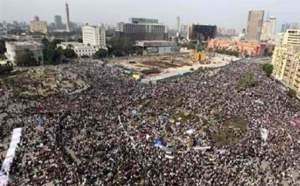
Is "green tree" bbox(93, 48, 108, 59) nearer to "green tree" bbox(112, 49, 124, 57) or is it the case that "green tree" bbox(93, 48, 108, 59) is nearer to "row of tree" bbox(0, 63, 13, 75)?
"green tree" bbox(112, 49, 124, 57)

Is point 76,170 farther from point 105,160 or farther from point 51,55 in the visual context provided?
point 51,55

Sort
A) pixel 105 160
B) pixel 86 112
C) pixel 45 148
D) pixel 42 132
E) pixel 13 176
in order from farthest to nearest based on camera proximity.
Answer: pixel 86 112 → pixel 42 132 → pixel 45 148 → pixel 105 160 → pixel 13 176

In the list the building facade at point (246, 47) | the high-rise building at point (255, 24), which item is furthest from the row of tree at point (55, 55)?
the high-rise building at point (255, 24)

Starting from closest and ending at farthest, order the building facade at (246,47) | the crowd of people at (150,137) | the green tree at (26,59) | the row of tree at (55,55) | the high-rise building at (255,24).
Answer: the crowd of people at (150,137)
the green tree at (26,59)
the row of tree at (55,55)
the building facade at (246,47)
the high-rise building at (255,24)

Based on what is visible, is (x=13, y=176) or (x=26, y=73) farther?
(x=26, y=73)

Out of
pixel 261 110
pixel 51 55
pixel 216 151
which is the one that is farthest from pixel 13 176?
pixel 51 55

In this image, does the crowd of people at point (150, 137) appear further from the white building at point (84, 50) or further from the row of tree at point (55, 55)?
the white building at point (84, 50)

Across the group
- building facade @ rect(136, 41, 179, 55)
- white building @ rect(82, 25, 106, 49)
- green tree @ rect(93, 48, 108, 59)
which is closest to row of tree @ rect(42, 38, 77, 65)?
green tree @ rect(93, 48, 108, 59)
